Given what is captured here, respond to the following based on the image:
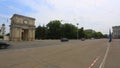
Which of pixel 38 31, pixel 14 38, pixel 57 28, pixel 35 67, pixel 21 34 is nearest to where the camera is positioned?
pixel 35 67

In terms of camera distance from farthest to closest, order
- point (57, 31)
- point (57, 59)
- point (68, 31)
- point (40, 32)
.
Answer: point (68, 31)
point (57, 31)
point (40, 32)
point (57, 59)

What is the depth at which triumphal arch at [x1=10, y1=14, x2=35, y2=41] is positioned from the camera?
245ft

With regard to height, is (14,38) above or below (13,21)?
below

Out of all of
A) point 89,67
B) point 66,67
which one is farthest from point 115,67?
point 66,67

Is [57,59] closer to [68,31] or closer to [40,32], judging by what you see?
[40,32]

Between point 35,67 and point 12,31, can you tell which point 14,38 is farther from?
point 35,67

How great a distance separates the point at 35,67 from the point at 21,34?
70.1 m

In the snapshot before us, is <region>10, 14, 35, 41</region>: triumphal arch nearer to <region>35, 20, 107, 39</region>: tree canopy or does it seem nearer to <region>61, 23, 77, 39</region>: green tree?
<region>35, 20, 107, 39</region>: tree canopy

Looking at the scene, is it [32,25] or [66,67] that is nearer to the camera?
[66,67]

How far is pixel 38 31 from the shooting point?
451 feet

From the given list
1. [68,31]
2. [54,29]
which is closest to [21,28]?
[54,29]

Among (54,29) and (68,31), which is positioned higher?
(54,29)

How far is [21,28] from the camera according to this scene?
77625 millimetres

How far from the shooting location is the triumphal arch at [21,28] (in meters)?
74.6
